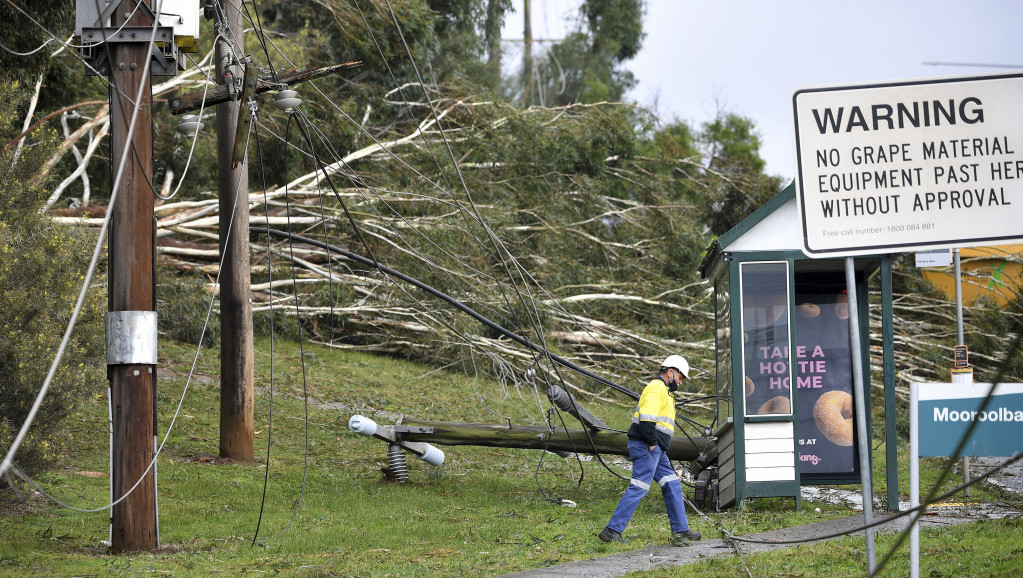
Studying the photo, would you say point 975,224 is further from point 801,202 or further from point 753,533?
point 753,533

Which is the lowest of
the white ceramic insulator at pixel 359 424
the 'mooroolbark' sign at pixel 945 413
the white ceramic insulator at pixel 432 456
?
the white ceramic insulator at pixel 432 456

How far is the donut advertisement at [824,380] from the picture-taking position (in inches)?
463

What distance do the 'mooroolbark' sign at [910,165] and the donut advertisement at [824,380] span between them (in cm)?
705

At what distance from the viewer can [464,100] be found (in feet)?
73.7

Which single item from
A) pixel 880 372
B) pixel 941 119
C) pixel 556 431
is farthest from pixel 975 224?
pixel 880 372

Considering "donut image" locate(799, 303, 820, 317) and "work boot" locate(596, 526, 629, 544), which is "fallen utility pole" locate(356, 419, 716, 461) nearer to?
"donut image" locate(799, 303, 820, 317)

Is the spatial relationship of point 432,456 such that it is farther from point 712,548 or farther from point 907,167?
point 907,167

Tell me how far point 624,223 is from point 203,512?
14323mm

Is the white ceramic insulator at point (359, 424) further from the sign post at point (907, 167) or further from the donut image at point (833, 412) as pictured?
the sign post at point (907, 167)

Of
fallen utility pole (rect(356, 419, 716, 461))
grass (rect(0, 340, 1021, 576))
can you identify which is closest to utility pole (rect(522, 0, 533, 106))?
grass (rect(0, 340, 1021, 576))

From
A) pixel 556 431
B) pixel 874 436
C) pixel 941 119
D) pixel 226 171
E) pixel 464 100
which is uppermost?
pixel 464 100

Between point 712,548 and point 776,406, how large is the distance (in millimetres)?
2600

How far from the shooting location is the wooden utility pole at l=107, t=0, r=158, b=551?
838 cm

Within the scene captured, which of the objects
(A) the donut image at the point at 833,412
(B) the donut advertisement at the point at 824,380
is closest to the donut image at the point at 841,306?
(B) the donut advertisement at the point at 824,380
